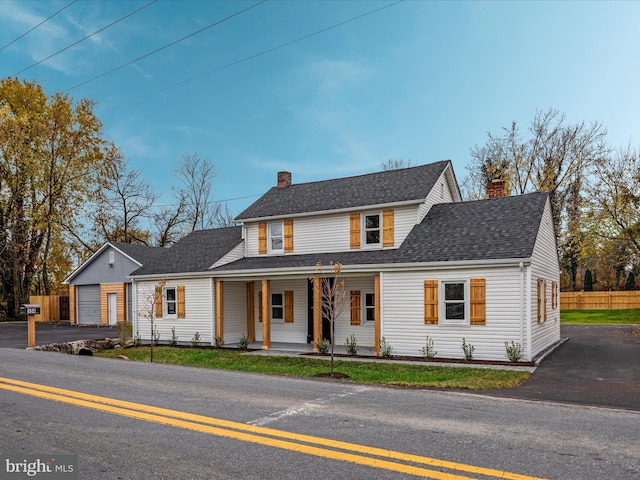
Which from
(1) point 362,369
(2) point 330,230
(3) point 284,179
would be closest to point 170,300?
(2) point 330,230

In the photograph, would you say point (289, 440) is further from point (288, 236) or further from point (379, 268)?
point (288, 236)

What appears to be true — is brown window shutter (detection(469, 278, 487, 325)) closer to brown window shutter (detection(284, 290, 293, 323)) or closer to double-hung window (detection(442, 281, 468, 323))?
double-hung window (detection(442, 281, 468, 323))

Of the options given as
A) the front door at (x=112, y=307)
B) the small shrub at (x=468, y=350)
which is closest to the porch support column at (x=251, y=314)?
the small shrub at (x=468, y=350)

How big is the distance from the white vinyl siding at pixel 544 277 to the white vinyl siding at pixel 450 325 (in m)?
0.93

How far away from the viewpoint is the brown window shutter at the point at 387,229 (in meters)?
18.0

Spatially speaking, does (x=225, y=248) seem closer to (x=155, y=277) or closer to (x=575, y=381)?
(x=155, y=277)

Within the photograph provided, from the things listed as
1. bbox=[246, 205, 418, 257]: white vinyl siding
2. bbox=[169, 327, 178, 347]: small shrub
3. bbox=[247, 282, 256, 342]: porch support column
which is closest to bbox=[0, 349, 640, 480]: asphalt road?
bbox=[246, 205, 418, 257]: white vinyl siding

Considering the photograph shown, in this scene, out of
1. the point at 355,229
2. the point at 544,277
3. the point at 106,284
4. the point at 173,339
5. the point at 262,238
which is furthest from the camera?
the point at 106,284

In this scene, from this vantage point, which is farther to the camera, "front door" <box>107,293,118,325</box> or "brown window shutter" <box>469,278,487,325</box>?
"front door" <box>107,293,118,325</box>

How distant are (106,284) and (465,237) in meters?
24.1

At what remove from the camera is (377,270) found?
1609 centimetres

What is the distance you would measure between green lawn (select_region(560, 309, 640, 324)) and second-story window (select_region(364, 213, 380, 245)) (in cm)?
1964

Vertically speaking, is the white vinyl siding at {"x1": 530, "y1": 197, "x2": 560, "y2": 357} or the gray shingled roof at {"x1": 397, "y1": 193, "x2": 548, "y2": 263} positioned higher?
the gray shingled roof at {"x1": 397, "y1": 193, "x2": 548, "y2": 263}

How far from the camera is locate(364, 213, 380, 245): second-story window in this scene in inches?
727
